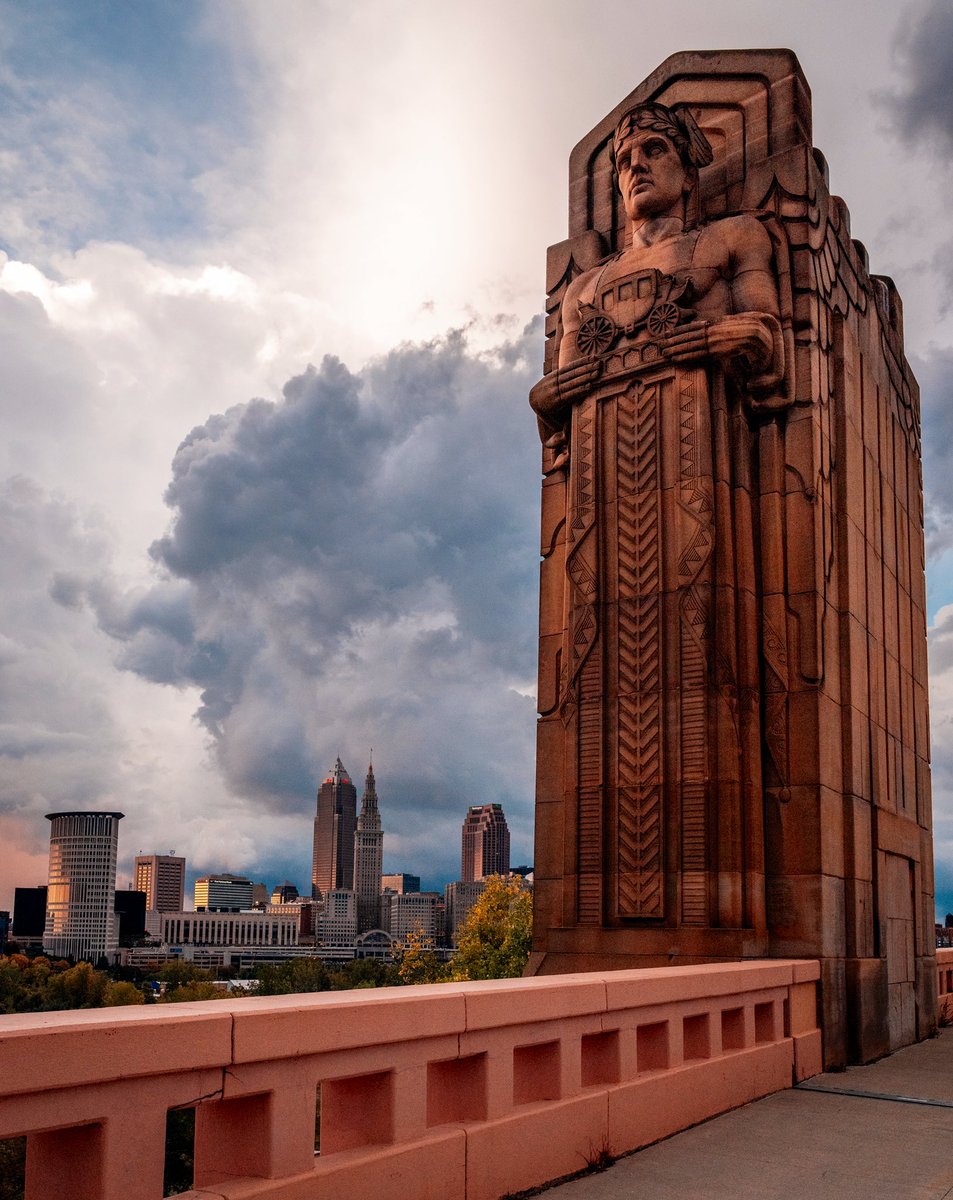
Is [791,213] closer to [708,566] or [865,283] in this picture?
[865,283]

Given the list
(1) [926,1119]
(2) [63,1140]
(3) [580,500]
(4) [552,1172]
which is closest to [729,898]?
(1) [926,1119]

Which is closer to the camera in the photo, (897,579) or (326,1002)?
(326,1002)

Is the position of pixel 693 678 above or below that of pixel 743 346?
below

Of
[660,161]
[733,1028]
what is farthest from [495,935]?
[733,1028]

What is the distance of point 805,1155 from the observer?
27.5ft

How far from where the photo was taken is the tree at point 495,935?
→ 39.3 m

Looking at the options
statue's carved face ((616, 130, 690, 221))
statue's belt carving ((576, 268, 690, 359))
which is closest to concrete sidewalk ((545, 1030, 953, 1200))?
statue's belt carving ((576, 268, 690, 359))

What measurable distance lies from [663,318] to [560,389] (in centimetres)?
173

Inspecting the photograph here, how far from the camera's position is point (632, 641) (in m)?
14.6

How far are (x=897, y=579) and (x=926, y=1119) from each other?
9735 millimetres

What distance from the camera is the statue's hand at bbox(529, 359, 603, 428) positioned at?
15.7 meters

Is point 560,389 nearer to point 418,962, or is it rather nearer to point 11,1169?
point 418,962

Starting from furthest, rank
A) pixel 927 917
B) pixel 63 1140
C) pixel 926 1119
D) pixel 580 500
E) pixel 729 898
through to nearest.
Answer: pixel 927 917 → pixel 580 500 → pixel 729 898 → pixel 926 1119 → pixel 63 1140

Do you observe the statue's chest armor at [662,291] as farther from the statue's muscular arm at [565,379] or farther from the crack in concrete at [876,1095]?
the crack in concrete at [876,1095]
